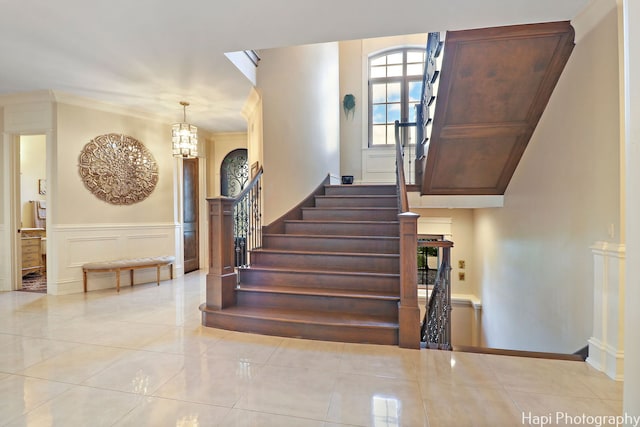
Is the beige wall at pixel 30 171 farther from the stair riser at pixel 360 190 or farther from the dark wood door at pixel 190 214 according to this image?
the stair riser at pixel 360 190

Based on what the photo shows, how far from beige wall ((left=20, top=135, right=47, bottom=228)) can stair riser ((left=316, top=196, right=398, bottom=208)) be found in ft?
18.8

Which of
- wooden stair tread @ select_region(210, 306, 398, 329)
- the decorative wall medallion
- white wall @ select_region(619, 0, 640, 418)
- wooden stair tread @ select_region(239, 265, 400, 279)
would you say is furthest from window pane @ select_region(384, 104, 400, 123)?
white wall @ select_region(619, 0, 640, 418)

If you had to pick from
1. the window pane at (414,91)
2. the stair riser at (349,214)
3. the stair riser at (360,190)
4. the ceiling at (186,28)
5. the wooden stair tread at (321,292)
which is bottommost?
the wooden stair tread at (321,292)

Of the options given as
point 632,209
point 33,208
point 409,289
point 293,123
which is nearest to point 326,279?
point 409,289

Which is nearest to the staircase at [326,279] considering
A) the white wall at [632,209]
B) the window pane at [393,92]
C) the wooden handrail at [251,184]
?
the wooden handrail at [251,184]

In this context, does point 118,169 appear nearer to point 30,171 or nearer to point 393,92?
point 30,171

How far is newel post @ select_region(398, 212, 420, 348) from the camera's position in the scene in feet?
8.22

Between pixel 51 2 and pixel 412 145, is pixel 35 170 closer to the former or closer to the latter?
pixel 51 2

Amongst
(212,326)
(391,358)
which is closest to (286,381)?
(391,358)

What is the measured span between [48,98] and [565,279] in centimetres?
618

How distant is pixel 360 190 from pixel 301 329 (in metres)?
2.70

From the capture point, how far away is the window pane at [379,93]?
671cm

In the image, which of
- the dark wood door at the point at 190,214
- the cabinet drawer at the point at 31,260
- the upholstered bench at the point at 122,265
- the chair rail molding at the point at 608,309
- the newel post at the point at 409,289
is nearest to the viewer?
the chair rail molding at the point at 608,309

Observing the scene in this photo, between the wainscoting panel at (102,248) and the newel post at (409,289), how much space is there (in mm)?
4191
